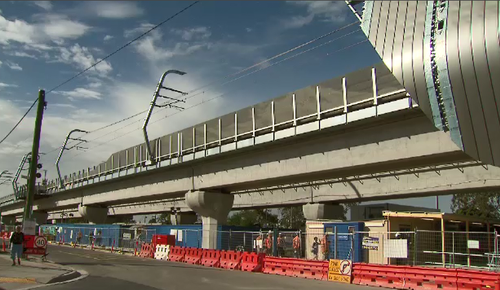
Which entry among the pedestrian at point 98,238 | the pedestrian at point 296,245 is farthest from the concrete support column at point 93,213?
the pedestrian at point 296,245

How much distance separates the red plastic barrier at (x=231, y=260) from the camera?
22.3 meters

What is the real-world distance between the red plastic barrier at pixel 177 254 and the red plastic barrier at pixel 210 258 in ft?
7.48

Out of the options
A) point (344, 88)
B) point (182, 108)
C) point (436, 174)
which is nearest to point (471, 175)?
point (436, 174)

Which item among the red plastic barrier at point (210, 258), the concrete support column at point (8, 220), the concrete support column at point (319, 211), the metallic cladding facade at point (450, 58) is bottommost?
the concrete support column at point (8, 220)

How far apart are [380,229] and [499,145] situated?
917cm

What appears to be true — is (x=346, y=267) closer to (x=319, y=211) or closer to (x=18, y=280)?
(x=18, y=280)

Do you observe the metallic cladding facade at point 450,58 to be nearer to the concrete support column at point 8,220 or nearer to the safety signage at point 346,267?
the safety signage at point 346,267

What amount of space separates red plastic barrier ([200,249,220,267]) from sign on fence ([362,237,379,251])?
7786 millimetres

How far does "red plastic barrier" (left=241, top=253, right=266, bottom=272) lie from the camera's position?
69.6 feet

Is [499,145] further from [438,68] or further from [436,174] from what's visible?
[436,174]

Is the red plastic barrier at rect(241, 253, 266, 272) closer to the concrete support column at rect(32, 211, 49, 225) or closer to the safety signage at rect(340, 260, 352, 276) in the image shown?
the safety signage at rect(340, 260, 352, 276)

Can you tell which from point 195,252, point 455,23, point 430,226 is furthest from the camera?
point 195,252

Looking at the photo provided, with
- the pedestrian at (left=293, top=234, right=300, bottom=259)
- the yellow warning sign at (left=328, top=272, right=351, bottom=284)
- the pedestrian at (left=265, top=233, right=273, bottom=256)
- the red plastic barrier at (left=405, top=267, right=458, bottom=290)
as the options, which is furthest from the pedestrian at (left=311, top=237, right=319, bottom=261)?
Answer: the red plastic barrier at (left=405, top=267, right=458, bottom=290)

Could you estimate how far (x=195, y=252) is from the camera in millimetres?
25891
